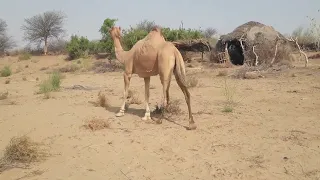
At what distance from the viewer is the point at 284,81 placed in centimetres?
1439

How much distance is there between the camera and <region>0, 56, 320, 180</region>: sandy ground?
17.2 feet

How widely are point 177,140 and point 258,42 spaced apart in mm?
16046

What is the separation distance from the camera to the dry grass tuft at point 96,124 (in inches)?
286

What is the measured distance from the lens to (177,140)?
21.4 feet

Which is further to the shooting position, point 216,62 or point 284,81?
point 216,62

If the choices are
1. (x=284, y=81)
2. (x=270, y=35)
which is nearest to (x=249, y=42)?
(x=270, y=35)

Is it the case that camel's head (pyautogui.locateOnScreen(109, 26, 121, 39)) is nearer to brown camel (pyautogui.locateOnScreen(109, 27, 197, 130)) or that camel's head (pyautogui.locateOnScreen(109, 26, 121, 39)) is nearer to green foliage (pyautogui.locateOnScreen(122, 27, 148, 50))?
brown camel (pyautogui.locateOnScreen(109, 27, 197, 130))

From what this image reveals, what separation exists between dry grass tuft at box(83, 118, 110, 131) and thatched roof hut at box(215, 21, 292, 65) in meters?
14.2

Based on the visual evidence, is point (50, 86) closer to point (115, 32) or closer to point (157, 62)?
point (115, 32)

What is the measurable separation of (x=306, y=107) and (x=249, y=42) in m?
13.2

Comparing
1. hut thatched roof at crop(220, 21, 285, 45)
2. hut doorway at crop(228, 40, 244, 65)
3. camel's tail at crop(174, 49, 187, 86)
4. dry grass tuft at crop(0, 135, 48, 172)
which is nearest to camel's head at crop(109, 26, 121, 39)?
camel's tail at crop(174, 49, 187, 86)

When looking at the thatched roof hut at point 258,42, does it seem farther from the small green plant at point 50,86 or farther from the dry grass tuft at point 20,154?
the dry grass tuft at point 20,154

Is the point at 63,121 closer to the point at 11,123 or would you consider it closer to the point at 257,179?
the point at 11,123

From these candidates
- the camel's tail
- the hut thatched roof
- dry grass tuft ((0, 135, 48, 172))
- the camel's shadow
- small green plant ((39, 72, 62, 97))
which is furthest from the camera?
the hut thatched roof
